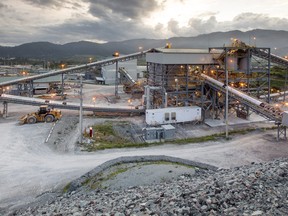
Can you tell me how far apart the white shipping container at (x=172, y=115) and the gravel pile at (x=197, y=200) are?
69.4ft

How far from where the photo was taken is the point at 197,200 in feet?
35.0

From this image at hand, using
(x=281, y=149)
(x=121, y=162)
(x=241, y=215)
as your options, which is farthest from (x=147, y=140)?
(x=241, y=215)

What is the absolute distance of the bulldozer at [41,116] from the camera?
121 feet

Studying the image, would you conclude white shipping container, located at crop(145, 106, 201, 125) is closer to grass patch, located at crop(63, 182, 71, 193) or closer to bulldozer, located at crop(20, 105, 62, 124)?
bulldozer, located at crop(20, 105, 62, 124)

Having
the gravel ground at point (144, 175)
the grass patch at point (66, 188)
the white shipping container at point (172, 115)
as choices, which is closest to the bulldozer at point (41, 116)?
the gravel ground at point (144, 175)

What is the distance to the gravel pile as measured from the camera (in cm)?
995

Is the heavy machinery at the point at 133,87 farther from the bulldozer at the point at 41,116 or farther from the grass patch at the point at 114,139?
the grass patch at the point at 114,139

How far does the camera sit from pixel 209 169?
1964cm

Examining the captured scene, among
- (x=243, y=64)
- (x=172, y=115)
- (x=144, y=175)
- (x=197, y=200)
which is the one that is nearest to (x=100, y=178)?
(x=144, y=175)

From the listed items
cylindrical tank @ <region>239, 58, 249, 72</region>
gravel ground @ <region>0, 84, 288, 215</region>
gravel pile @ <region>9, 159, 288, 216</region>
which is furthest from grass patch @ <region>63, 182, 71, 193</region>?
cylindrical tank @ <region>239, 58, 249, 72</region>

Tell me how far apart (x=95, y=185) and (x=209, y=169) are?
26.9 ft

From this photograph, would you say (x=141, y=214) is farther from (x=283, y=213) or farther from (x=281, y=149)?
(x=281, y=149)

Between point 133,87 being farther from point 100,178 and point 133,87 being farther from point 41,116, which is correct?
point 100,178

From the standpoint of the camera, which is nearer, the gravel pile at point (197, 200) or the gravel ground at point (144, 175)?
the gravel pile at point (197, 200)
